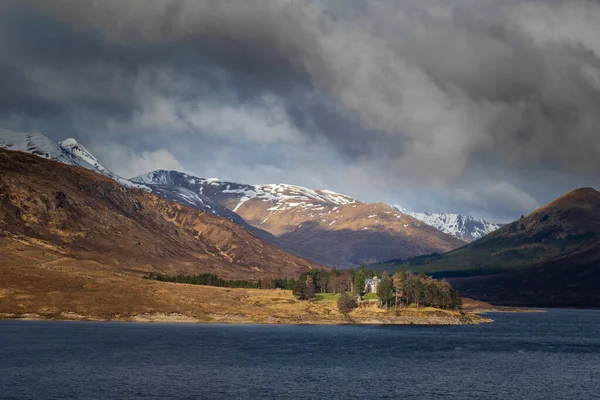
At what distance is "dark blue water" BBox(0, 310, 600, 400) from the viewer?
333 ft

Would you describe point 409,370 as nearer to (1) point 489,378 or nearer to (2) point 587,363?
(1) point 489,378

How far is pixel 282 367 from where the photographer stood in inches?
5103

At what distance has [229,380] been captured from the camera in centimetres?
11125

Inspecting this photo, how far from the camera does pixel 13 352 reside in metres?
138

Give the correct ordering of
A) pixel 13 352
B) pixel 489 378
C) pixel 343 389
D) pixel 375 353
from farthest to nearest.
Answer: pixel 375 353 < pixel 13 352 < pixel 489 378 < pixel 343 389

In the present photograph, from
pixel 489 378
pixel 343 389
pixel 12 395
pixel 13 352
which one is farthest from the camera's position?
pixel 13 352

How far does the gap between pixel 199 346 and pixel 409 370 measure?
5726 centimetres

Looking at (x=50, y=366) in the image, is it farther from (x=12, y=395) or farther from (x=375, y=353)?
(x=375, y=353)

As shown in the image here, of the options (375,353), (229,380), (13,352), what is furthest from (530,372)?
(13,352)

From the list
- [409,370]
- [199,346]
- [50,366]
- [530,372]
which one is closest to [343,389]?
[409,370]

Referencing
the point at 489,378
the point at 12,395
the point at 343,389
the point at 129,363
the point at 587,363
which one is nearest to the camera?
the point at 12,395

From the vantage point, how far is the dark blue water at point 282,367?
101625 mm

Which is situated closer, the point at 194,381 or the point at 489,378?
the point at 194,381

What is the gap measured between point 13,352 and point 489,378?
96329mm
